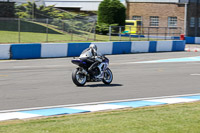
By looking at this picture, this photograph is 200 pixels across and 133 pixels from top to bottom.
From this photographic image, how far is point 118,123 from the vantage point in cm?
801

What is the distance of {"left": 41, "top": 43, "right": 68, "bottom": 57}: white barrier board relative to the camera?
25.6 metres

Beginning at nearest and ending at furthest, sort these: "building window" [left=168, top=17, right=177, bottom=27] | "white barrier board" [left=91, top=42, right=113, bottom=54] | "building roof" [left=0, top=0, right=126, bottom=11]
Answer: "white barrier board" [left=91, top=42, right=113, bottom=54] < "building window" [left=168, top=17, right=177, bottom=27] < "building roof" [left=0, top=0, right=126, bottom=11]

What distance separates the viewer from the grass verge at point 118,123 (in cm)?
746

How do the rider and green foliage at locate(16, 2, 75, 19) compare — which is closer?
the rider

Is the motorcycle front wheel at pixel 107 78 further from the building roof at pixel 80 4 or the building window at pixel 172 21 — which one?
the building roof at pixel 80 4

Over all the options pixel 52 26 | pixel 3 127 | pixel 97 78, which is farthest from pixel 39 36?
pixel 3 127

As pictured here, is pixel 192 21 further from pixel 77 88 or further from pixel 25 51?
pixel 77 88

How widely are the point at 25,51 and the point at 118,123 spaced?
17.5 metres

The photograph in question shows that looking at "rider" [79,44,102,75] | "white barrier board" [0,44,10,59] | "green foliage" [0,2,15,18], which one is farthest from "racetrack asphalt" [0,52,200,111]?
"green foliage" [0,2,15,18]

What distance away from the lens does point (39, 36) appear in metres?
35.8

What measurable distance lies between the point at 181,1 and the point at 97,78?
4250 centimetres

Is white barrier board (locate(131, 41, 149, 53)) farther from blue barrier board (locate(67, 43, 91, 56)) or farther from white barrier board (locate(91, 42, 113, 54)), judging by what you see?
blue barrier board (locate(67, 43, 91, 56))

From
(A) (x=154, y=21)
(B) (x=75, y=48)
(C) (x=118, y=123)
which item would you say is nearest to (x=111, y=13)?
(A) (x=154, y=21)

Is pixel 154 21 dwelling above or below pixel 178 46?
above
